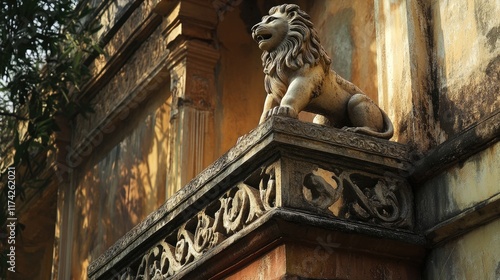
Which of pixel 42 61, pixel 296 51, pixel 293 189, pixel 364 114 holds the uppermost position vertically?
pixel 42 61

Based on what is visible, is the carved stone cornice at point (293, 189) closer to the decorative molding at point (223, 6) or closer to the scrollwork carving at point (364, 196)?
the scrollwork carving at point (364, 196)

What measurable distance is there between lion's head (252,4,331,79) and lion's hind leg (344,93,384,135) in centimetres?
30

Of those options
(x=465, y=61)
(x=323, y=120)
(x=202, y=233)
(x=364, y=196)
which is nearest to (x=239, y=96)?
(x=323, y=120)

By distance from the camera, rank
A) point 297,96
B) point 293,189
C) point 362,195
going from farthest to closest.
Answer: point 297,96 → point 362,195 → point 293,189

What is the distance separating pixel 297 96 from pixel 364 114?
1.50ft

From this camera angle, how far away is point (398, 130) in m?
7.14

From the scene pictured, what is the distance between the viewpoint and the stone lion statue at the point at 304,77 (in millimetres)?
7016

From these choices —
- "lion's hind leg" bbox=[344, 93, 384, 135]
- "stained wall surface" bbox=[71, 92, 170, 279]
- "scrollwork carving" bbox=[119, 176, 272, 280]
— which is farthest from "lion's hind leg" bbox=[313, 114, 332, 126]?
"stained wall surface" bbox=[71, 92, 170, 279]

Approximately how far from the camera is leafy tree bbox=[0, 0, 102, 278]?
40.2ft

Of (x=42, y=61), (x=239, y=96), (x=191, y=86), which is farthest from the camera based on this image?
(x=42, y=61)

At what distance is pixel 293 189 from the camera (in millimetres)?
6242

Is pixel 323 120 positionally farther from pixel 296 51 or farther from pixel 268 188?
pixel 268 188

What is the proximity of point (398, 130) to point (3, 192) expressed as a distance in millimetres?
7396

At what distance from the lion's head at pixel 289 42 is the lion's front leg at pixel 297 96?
110 mm
